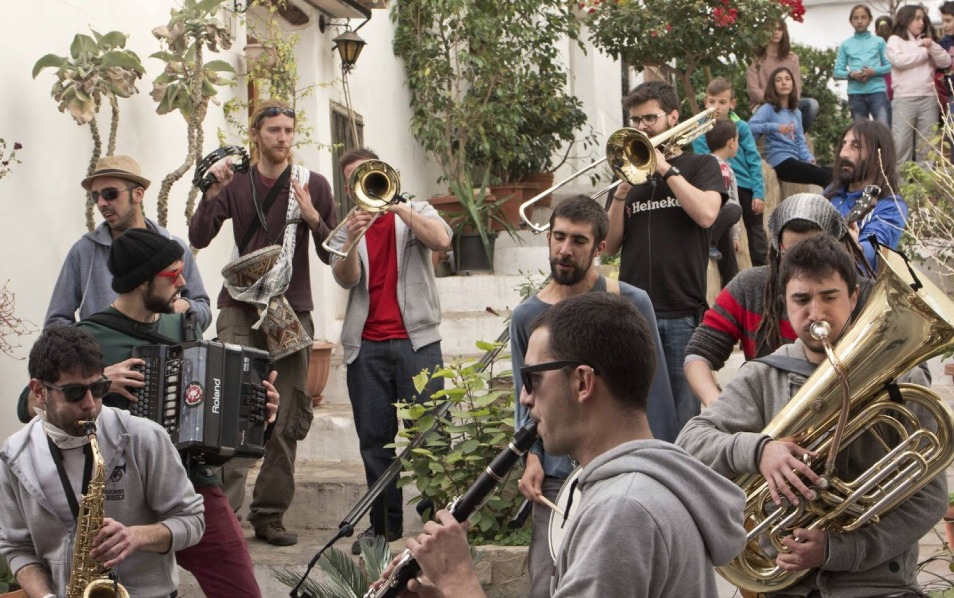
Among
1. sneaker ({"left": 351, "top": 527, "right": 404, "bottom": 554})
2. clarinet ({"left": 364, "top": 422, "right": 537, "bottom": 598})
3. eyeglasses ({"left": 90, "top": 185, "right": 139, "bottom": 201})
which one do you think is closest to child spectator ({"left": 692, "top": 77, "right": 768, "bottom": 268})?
sneaker ({"left": 351, "top": 527, "right": 404, "bottom": 554})

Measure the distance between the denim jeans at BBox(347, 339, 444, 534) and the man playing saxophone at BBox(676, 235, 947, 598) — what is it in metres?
2.74

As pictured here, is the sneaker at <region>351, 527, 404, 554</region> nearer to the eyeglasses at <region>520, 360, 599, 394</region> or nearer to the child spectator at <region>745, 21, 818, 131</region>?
the eyeglasses at <region>520, 360, 599, 394</region>

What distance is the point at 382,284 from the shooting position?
6.51 metres

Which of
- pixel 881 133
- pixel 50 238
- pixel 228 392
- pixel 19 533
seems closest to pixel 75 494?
pixel 19 533

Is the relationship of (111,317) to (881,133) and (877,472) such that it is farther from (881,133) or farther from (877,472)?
(881,133)

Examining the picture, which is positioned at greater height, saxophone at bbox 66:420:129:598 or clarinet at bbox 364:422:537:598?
clarinet at bbox 364:422:537:598

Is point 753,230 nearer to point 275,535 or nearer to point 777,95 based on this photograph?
point 777,95

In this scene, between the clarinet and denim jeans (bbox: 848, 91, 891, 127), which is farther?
denim jeans (bbox: 848, 91, 891, 127)

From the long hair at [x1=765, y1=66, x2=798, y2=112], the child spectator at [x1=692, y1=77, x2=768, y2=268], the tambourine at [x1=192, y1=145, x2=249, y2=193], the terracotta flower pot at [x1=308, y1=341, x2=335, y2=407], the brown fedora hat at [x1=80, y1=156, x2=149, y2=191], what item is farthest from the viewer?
the long hair at [x1=765, y1=66, x2=798, y2=112]

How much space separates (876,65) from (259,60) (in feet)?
21.2

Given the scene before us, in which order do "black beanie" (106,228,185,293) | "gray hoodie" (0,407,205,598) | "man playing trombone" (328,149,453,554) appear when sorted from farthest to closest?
"man playing trombone" (328,149,453,554) < "black beanie" (106,228,185,293) < "gray hoodie" (0,407,205,598)

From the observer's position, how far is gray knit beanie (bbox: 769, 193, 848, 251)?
463cm

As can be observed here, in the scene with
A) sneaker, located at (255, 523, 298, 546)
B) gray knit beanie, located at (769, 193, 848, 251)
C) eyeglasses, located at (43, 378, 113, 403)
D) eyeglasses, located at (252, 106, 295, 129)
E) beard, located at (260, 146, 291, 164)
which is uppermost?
eyeglasses, located at (252, 106, 295, 129)

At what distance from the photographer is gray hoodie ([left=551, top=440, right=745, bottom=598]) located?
2.36m
